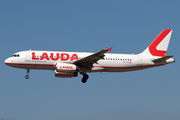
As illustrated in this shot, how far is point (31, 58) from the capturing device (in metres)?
48.2

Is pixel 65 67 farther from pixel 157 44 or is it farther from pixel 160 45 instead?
pixel 160 45

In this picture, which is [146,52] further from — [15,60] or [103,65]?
[15,60]

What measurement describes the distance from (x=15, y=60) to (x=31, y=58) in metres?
2.50

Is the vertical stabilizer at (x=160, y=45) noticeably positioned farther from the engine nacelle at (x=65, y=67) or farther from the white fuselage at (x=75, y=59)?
the engine nacelle at (x=65, y=67)

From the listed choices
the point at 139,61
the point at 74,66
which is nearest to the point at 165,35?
the point at 139,61

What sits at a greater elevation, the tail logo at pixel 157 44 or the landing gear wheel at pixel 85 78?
the tail logo at pixel 157 44

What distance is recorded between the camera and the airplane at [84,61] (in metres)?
48.2

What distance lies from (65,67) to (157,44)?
16119 mm

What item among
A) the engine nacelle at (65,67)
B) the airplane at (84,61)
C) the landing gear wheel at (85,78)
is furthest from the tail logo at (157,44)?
the engine nacelle at (65,67)

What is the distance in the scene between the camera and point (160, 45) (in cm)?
5394

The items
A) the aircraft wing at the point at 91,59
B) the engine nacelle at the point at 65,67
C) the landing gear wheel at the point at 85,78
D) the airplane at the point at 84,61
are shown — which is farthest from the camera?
the landing gear wheel at the point at 85,78

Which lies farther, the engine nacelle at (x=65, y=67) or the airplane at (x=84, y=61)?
the airplane at (x=84, y=61)

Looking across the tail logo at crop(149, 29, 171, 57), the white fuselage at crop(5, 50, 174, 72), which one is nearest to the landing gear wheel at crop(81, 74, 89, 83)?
the white fuselage at crop(5, 50, 174, 72)

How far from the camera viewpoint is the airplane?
1896 inches
